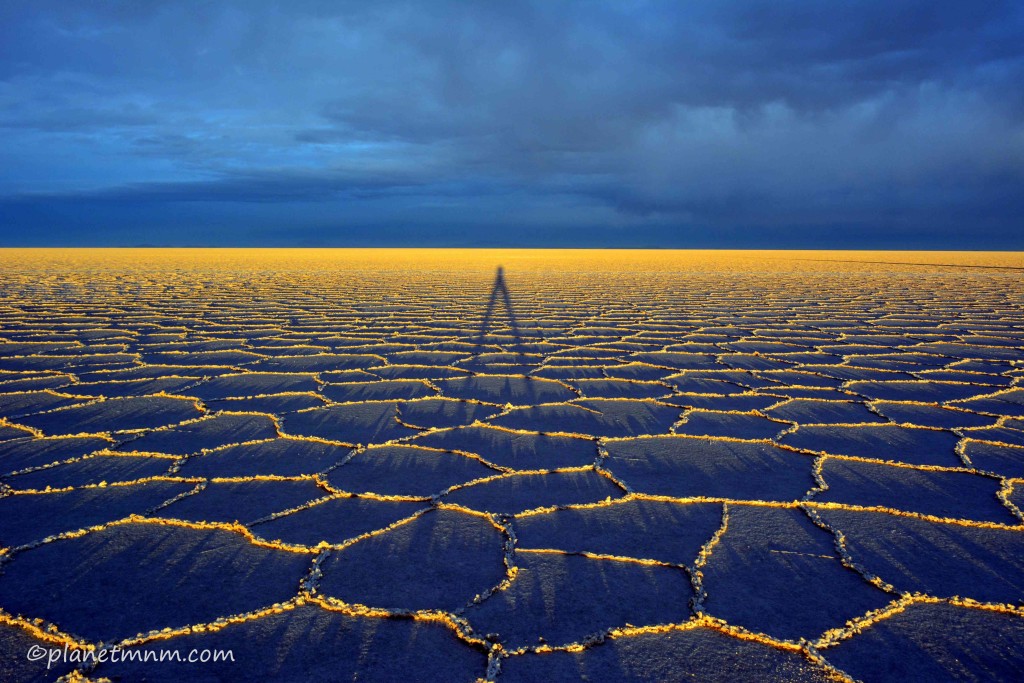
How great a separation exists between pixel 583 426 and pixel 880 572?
97 centimetres

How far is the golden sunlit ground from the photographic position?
0.88 meters

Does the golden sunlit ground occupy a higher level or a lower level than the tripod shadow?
lower

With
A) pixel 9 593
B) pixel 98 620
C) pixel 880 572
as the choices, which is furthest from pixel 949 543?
pixel 9 593

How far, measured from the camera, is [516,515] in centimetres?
128

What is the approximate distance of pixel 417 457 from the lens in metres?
1.64

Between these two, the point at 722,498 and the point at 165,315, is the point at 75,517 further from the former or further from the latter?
the point at 165,315

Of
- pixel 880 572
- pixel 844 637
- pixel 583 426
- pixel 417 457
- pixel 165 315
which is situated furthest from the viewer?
pixel 165 315

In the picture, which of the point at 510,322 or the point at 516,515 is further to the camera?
the point at 510,322

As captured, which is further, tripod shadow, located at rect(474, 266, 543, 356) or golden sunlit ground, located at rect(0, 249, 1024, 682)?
tripod shadow, located at rect(474, 266, 543, 356)

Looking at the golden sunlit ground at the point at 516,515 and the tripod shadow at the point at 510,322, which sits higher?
the tripod shadow at the point at 510,322

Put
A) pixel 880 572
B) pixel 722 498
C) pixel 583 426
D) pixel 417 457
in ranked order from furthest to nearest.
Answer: pixel 583 426
pixel 417 457
pixel 722 498
pixel 880 572

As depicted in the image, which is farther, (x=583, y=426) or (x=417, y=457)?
(x=583, y=426)

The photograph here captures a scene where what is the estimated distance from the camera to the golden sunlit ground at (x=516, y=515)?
0.88m

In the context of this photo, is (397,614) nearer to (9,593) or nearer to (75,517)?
(9,593)
